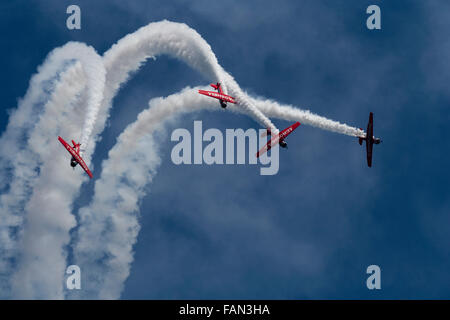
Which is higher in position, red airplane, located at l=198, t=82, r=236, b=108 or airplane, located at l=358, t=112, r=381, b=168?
red airplane, located at l=198, t=82, r=236, b=108

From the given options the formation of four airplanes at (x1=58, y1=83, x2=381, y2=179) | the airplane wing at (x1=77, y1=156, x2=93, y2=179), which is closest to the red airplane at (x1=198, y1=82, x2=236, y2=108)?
the formation of four airplanes at (x1=58, y1=83, x2=381, y2=179)

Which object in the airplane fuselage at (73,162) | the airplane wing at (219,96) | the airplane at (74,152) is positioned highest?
the airplane wing at (219,96)

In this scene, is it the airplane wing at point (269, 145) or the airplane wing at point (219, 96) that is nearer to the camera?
the airplane wing at point (219, 96)

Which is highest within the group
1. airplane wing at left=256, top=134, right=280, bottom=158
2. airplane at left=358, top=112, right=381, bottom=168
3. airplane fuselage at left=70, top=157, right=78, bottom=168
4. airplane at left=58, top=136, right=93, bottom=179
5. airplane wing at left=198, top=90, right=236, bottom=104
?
airplane wing at left=198, top=90, right=236, bottom=104

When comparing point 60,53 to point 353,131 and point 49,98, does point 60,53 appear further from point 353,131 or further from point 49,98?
point 353,131

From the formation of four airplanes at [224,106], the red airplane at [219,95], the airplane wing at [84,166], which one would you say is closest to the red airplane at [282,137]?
the formation of four airplanes at [224,106]

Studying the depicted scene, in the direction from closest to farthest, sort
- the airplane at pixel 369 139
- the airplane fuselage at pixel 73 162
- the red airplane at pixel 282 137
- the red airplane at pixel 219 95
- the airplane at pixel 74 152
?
the red airplane at pixel 219 95 < the airplane fuselage at pixel 73 162 < the airplane at pixel 74 152 < the red airplane at pixel 282 137 < the airplane at pixel 369 139

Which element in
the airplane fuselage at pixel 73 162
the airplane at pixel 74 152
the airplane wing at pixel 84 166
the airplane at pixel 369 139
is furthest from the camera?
the airplane at pixel 369 139

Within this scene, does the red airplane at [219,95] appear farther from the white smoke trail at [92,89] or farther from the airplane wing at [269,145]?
the white smoke trail at [92,89]

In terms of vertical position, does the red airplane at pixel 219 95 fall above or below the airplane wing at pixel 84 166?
above

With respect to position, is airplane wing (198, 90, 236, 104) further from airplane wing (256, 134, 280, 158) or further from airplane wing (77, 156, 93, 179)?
airplane wing (77, 156, 93, 179)

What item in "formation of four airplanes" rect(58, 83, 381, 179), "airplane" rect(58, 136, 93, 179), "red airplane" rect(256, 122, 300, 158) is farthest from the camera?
"red airplane" rect(256, 122, 300, 158)
